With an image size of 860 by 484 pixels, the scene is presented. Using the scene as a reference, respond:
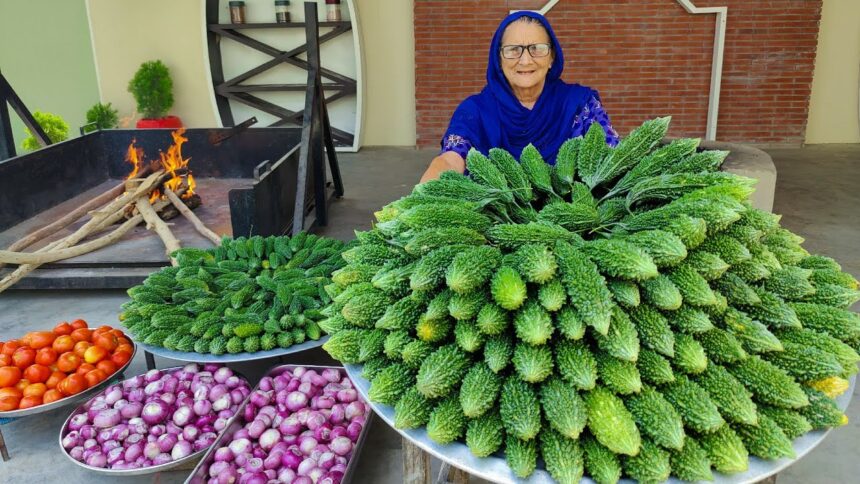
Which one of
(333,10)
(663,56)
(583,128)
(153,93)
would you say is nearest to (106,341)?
(583,128)

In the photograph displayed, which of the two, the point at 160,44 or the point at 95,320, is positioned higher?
the point at 160,44

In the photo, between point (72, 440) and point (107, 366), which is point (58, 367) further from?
point (72, 440)

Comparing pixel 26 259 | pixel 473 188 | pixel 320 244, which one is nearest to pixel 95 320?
pixel 26 259

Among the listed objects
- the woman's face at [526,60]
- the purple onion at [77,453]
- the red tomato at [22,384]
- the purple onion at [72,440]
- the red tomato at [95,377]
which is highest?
the woman's face at [526,60]

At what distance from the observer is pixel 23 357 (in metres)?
2.63

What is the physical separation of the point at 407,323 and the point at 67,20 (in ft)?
30.9

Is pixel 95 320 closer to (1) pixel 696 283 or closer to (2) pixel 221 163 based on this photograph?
(2) pixel 221 163

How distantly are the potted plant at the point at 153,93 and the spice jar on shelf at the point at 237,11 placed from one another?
1.19 metres

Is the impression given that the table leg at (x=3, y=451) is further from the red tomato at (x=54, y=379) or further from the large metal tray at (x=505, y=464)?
the large metal tray at (x=505, y=464)

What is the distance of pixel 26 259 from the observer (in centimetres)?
393

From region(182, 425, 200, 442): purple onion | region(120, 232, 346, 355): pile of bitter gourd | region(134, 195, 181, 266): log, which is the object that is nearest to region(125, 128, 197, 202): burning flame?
region(134, 195, 181, 266): log

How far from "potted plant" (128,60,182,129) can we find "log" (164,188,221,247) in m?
3.49

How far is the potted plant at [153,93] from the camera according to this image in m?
8.27

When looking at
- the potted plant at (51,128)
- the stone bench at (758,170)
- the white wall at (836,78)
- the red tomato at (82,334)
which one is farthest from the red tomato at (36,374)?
the white wall at (836,78)
